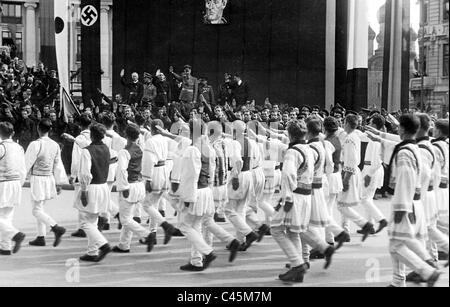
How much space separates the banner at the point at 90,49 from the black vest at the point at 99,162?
11875 mm

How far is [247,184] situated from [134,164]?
164 cm

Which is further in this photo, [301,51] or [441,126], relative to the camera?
[301,51]

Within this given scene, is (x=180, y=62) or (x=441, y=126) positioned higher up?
(x=180, y=62)

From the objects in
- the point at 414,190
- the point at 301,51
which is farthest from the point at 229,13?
the point at 414,190

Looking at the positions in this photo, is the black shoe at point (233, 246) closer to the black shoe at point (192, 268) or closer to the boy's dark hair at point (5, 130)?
the black shoe at point (192, 268)

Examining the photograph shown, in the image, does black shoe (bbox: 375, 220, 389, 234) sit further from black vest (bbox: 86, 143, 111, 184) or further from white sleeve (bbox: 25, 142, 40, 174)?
white sleeve (bbox: 25, 142, 40, 174)

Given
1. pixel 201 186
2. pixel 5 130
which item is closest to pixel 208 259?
pixel 201 186

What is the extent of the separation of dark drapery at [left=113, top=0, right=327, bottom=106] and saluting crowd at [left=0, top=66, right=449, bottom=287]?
1155 cm

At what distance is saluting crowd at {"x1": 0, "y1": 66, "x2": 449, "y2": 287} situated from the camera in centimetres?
669

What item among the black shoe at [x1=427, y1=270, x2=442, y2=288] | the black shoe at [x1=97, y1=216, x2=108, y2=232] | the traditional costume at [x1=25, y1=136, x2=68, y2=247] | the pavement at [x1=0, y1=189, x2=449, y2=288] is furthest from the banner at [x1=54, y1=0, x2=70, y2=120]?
the black shoe at [x1=427, y1=270, x2=442, y2=288]

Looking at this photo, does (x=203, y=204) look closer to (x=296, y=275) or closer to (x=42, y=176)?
(x=296, y=275)

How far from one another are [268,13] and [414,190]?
56.6 feet

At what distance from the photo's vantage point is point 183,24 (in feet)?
76.0
